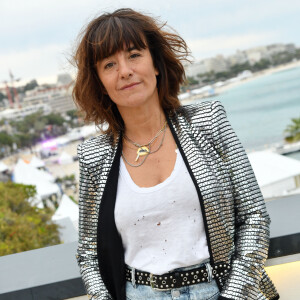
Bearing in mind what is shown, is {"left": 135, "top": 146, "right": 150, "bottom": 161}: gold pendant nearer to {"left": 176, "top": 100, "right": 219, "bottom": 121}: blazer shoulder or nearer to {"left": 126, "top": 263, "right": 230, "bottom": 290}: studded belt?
{"left": 176, "top": 100, "right": 219, "bottom": 121}: blazer shoulder

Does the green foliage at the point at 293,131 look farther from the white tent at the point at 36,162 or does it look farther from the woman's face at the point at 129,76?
the woman's face at the point at 129,76

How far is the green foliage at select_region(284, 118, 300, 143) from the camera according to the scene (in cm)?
3409

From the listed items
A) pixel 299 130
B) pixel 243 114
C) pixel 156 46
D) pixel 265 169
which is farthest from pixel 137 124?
pixel 243 114

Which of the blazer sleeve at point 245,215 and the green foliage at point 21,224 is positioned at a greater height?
the blazer sleeve at point 245,215

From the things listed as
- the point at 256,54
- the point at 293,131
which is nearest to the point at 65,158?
the point at 293,131

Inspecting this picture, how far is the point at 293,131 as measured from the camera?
1368 inches

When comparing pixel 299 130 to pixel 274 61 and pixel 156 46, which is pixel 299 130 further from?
pixel 156 46

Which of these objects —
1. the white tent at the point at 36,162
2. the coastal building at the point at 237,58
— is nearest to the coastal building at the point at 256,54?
the coastal building at the point at 237,58

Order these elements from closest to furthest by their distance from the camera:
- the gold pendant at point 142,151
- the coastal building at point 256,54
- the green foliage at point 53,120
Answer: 1. the gold pendant at point 142,151
2. the coastal building at point 256,54
3. the green foliage at point 53,120

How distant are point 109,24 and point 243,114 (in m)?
38.8

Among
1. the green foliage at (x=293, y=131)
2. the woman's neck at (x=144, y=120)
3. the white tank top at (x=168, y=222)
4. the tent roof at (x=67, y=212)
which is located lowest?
the tent roof at (x=67, y=212)

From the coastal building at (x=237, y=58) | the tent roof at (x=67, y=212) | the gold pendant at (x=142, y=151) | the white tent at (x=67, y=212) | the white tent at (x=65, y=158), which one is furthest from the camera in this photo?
the coastal building at (x=237, y=58)

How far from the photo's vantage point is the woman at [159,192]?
53.9 inches

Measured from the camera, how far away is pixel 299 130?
35.5m
